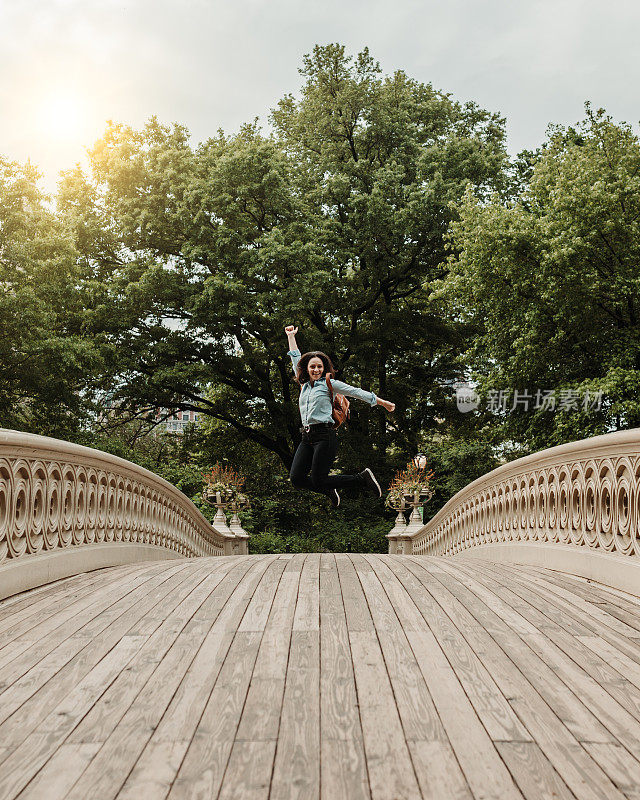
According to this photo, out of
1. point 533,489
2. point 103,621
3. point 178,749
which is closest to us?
point 178,749

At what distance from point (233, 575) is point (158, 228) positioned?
63.3 ft

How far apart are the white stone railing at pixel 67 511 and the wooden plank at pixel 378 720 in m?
2.65

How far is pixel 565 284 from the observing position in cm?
1880

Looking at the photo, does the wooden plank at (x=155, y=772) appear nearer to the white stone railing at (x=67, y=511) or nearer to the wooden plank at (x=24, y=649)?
the wooden plank at (x=24, y=649)

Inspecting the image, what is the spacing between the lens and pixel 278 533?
980 inches

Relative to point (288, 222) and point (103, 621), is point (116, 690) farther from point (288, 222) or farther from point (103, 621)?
point (288, 222)

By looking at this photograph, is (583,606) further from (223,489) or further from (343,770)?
(223,489)

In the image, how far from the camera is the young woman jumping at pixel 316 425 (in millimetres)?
8133

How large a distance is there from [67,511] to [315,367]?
10.3 ft

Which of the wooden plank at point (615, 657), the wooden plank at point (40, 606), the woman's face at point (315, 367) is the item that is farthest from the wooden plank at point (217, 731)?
the woman's face at point (315, 367)

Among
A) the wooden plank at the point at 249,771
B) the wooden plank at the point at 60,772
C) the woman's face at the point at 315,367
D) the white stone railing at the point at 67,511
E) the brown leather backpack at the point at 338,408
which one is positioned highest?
the woman's face at the point at 315,367

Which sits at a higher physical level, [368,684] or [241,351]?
[241,351]

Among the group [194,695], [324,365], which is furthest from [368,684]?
[324,365]

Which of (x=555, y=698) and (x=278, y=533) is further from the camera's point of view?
(x=278, y=533)
